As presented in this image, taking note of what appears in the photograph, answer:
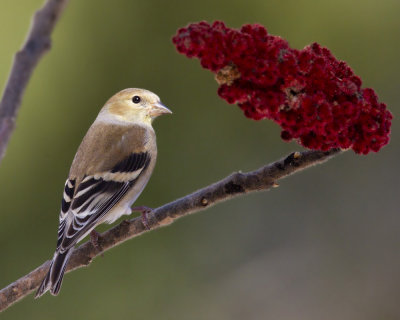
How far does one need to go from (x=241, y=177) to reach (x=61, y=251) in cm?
87

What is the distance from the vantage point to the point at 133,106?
3.65m

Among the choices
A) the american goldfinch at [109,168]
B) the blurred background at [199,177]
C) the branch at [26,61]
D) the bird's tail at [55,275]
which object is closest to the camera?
the branch at [26,61]

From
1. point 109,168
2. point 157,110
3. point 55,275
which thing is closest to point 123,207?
point 109,168

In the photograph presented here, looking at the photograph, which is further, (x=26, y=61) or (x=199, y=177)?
(x=199, y=177)

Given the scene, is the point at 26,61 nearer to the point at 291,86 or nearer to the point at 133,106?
the point at 291,86

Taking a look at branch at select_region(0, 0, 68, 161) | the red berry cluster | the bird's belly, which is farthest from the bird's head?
branch at select_region(0, 0, 68, 161)

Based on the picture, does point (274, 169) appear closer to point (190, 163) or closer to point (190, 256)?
point (190, 163)

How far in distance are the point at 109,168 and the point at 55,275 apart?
914mm

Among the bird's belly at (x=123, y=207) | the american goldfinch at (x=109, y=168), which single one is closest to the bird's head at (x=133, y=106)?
the american goldfinch at (x=109, y=168)

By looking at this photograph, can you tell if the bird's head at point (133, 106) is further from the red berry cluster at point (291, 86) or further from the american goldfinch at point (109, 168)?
the red berry cluster at point (291, 86)

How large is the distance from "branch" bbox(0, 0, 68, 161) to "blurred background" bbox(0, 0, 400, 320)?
359 cm

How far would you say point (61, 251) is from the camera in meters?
2.64

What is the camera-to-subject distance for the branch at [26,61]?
116 cm

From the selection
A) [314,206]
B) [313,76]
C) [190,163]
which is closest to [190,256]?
[190,163]
